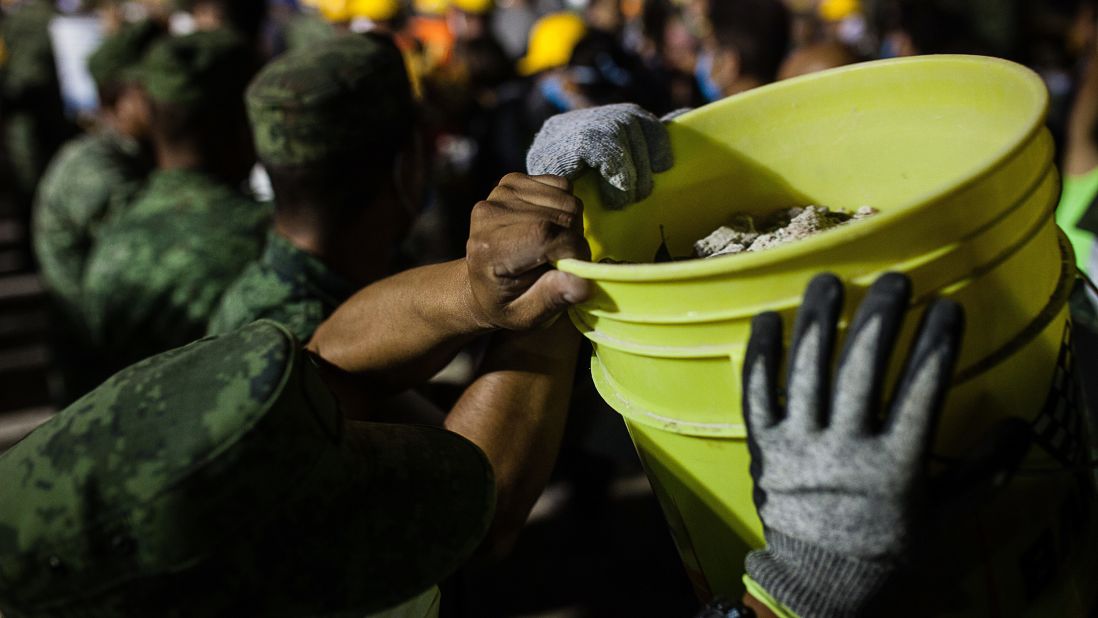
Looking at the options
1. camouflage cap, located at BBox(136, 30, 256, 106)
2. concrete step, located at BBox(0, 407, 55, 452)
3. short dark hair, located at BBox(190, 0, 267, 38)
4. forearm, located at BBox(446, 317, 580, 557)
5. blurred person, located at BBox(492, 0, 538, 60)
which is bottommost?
concrete step, located at BBox(0, 407, 55, 452)

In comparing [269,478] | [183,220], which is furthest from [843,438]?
[183,220]

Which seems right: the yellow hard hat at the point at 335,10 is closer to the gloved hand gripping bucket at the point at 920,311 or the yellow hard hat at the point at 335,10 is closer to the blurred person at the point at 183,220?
the blurred person at the point at 183,220

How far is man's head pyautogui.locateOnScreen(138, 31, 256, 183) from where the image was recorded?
315 cm

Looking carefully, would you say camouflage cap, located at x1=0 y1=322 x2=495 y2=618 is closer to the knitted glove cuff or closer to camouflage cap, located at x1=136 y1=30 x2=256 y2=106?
the knitted glove cuff

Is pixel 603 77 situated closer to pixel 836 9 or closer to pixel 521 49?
pixel 521 49

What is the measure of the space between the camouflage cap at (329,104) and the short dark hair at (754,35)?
2.18 m

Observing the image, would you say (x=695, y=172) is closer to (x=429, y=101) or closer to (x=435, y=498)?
(x=435, y=498)

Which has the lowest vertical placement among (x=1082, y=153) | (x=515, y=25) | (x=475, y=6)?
(x=515, y=25)

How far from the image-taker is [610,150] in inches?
51.5

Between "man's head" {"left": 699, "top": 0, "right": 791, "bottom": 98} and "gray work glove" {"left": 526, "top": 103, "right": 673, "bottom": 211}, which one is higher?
"gray work glove" {"left": 526, "top": 103, "right": 673, "bottom": 211}

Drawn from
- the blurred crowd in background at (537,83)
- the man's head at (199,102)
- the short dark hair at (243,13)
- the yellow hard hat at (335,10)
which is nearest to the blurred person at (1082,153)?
the blurred crowd in background at (537,83)

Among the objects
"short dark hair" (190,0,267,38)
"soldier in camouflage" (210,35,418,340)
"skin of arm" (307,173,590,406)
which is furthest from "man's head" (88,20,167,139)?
"skin of arm" (307,173,590,406)

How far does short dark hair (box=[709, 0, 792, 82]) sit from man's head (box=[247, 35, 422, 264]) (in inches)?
84.9

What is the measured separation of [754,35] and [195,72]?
2313mm
